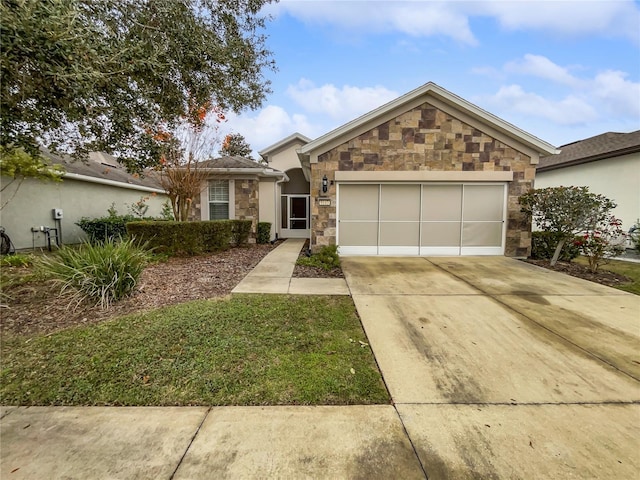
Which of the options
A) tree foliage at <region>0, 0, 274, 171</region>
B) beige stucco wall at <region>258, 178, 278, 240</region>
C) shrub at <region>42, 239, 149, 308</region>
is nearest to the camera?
tree foliage at <region>0, 0, 274, 171</region>

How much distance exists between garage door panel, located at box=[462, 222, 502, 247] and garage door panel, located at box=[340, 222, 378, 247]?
3.02 m

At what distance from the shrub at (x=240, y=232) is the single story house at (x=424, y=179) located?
3879 millimetres

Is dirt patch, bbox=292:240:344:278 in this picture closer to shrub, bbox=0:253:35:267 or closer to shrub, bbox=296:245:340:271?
shrub, bbox=296:245:340:271

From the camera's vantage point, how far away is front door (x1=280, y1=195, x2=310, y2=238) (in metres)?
16.1

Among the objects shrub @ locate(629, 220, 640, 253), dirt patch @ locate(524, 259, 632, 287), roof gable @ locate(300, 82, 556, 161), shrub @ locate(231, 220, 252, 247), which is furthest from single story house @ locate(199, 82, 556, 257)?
shrub @ locate(231, 220, 252, 247)

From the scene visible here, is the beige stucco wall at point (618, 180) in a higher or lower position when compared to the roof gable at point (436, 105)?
lower

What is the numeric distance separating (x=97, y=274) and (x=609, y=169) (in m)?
17.3

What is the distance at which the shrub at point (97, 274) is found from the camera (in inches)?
197

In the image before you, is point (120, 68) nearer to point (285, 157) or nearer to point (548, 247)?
point (548, 247)

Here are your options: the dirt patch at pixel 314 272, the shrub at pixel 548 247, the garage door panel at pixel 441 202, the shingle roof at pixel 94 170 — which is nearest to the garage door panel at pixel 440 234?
the garage door panel at pixel 441 202

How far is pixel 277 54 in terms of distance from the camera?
6953 mm

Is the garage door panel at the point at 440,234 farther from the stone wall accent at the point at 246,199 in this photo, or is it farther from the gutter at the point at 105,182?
the gutter at the point at 105,182

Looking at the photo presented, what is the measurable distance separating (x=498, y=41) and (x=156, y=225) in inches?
471

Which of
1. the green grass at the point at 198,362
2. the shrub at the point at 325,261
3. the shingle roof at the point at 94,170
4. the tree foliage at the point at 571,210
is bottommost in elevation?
the green grass at the point at 198,362
